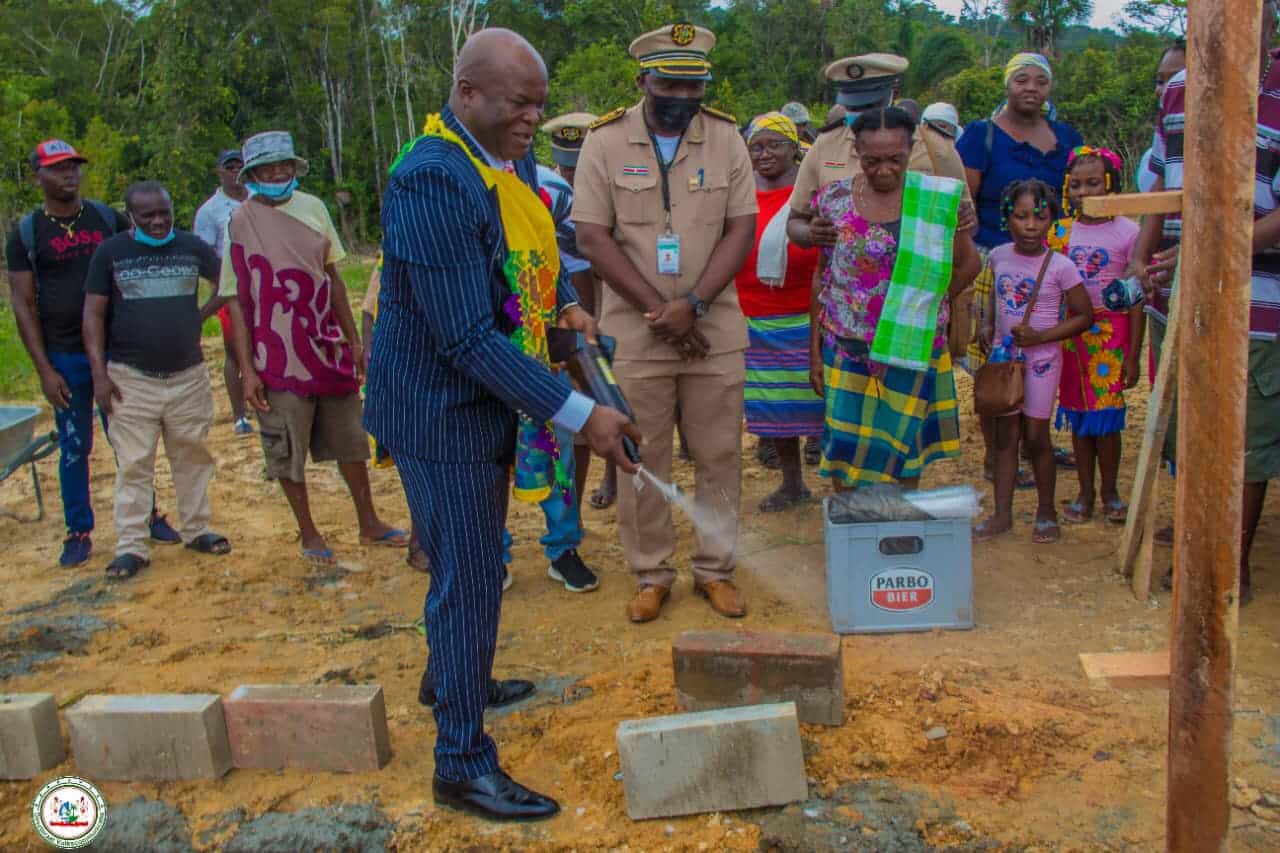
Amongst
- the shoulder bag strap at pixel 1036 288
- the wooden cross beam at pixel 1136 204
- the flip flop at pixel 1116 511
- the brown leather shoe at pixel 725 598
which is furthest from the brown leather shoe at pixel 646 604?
the wooden cross beam at pixel 1136 204

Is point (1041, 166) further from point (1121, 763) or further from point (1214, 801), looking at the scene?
point (1214, 801)

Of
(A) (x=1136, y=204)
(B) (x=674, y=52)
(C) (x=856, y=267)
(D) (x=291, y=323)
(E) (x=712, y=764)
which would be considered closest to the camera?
(A) (x=1136, y=204)

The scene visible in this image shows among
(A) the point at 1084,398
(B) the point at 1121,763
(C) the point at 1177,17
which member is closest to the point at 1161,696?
A: (B) the point at 1121,763

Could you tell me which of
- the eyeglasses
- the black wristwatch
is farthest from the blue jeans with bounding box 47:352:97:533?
the eyeglasses

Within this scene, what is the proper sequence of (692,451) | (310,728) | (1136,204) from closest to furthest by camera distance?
(1136,204), (310,728), (692,451)

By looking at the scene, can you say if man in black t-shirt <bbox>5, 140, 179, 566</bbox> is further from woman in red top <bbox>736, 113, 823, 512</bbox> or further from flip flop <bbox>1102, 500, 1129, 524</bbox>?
flip flop <bbox>1102, 500, 1129, 524</bbox>

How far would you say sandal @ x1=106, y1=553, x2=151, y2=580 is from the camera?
5523 mm

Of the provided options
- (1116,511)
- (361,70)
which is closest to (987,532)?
(1116,511)

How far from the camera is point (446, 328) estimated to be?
9.38ft

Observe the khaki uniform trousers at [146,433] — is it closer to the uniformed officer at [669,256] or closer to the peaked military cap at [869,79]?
the uniformed officer at [669,256]

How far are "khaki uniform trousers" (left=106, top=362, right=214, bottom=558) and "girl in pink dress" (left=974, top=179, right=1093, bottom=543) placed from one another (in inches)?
155

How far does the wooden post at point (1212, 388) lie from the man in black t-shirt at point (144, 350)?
15.2ft

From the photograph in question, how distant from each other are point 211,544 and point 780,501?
3.00 meters

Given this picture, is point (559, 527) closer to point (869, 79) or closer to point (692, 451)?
point (692, 451)
